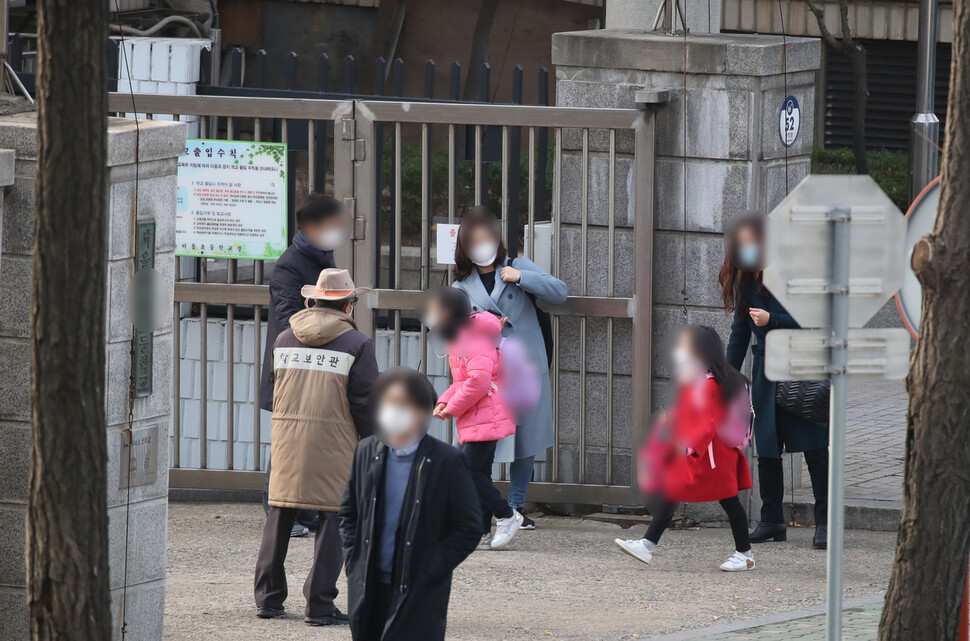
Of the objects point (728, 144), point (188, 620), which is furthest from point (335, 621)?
point (728, 144)

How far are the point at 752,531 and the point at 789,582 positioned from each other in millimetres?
1006

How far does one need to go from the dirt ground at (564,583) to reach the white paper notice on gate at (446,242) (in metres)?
1.51

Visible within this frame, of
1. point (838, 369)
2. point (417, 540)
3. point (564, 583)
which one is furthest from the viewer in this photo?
point (564, 583)

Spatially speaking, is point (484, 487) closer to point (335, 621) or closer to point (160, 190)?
point (335, 621)

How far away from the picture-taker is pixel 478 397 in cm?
783

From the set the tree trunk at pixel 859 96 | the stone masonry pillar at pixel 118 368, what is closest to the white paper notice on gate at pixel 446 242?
the stone masonry pillar at pixel 118 368

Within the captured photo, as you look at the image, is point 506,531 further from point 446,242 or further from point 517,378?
point 446,242

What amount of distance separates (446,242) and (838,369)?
147 inches

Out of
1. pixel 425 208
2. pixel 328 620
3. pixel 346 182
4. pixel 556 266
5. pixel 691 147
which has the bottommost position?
pixel 328 620

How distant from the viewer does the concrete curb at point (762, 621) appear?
6.65 meters

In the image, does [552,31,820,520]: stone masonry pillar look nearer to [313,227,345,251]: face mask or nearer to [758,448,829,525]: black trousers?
[758,448,829,525]: black trousers

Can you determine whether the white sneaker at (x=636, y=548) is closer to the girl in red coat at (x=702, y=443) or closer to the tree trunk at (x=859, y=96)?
the girl in red coat at (x=702, y=443)

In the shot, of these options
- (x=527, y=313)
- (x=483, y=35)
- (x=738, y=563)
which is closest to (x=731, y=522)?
(x=738, y=563)

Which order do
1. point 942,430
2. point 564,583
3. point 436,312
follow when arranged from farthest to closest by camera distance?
point 564,583 < point 436,312 < point 942,430
